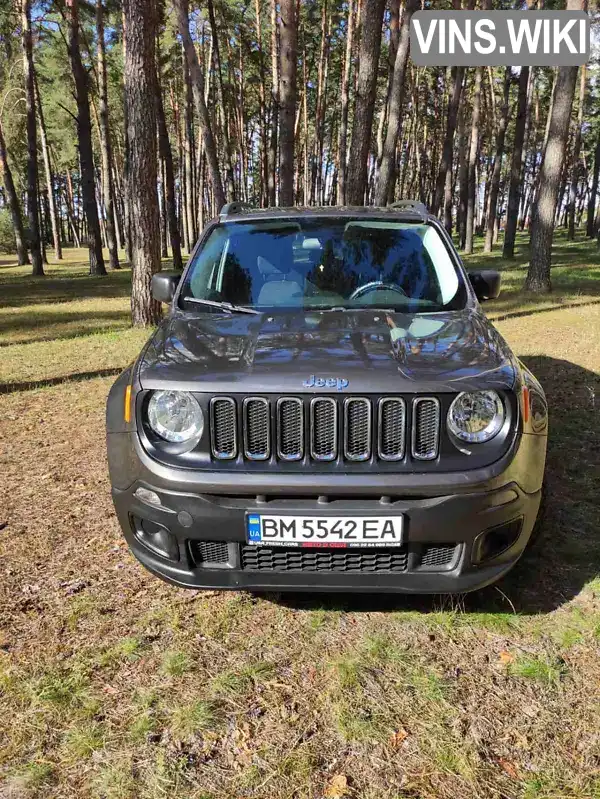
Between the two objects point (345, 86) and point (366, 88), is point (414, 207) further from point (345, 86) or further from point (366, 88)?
point (345, 86)

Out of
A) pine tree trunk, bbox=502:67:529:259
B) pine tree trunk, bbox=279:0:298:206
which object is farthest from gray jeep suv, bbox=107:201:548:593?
pine tree trunk, bbox=502:67:529:259

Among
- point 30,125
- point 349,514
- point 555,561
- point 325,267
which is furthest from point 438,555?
point 30,125

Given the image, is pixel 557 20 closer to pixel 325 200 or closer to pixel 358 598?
pixel 358 598

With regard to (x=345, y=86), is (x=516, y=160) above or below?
below

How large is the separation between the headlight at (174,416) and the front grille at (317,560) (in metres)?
0.53

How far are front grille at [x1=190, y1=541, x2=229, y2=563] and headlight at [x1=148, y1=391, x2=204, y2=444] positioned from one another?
0.45 m

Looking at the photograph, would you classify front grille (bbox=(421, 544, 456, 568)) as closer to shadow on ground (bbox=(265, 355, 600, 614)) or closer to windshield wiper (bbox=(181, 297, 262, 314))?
shadow on ground (bbox=(265, 355, 600, 614))

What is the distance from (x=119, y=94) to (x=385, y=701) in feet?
120

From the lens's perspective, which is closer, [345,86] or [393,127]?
[393,127]

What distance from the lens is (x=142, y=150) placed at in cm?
1026

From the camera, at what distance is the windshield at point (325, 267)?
12.4 ft

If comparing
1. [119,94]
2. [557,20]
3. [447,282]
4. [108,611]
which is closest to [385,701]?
[108,611]

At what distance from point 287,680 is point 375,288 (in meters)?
2.28

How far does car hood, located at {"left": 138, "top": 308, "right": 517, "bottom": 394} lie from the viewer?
256 cm
